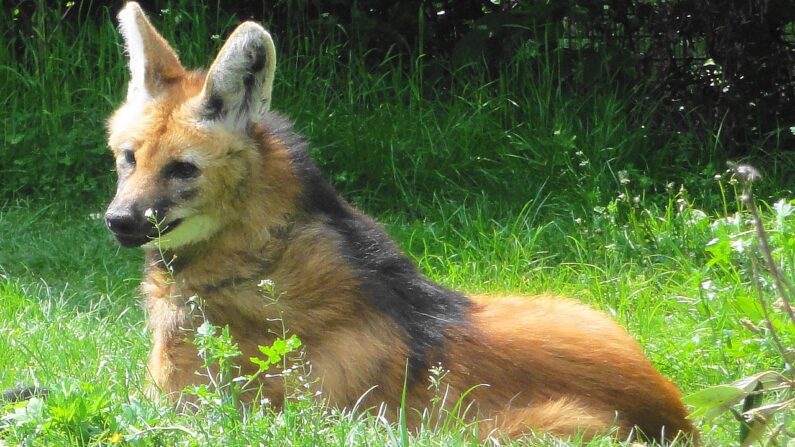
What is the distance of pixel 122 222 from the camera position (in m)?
3.35

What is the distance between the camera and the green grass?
14.0 feet

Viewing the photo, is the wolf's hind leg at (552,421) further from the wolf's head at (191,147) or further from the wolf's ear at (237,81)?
the wolf's ear at (237,81)

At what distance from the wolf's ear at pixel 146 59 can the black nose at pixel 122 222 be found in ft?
1.50

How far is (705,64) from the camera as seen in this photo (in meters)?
6.80

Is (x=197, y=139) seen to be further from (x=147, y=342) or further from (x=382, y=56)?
(x=382, y=56)

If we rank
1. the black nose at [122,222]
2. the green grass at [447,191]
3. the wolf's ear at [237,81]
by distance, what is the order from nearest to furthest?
the black nose at [122,222] < the wolf's ear at [237,81] < the green grass at [447,191]

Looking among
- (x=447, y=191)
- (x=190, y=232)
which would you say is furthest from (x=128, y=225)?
(x=447, y=191)

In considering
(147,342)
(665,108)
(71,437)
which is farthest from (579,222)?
(71,437)

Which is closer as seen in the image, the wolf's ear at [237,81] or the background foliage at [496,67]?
the wolf's ear at [237,81]

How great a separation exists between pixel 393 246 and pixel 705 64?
3.89 meters

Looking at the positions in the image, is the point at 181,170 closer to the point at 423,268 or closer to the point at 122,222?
the point at 122,222

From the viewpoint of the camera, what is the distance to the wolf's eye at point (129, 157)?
11.5ft

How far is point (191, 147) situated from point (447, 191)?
2868 mm

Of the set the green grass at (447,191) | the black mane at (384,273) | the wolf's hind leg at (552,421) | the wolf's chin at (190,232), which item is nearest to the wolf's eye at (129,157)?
the wolf's chin at (190,232)
